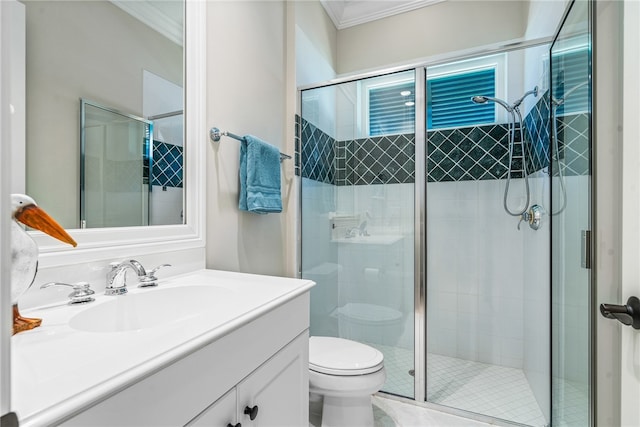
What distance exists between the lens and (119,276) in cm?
92

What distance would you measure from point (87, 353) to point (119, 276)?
429mm

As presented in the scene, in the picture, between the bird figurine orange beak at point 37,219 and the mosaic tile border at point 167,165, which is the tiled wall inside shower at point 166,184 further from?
the bird figurine orange beak at point 37,219

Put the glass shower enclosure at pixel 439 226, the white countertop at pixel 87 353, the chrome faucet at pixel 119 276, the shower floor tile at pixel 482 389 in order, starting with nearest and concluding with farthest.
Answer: the white countertop at pixel 87 353 → the chrome faucet at pixel 119 276 → the shower floor tile at pixel 482 389 → the glass shower enclosure at pixel 439 226

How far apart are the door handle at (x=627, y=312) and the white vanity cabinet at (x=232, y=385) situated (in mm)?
743

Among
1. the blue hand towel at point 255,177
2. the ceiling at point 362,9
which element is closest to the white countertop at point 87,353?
the blue hand towel at point 255,177

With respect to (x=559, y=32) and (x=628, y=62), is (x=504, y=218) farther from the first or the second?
(x=628, y=62)

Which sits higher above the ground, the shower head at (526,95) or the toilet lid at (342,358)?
the shower head at (526,95)

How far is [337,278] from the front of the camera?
219cm

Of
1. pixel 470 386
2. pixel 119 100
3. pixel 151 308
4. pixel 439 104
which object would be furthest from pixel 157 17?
pixel 470 386

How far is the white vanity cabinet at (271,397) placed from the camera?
26.8 inches

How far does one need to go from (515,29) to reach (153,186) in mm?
2375

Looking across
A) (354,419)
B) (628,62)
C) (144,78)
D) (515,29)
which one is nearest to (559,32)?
(628,62)

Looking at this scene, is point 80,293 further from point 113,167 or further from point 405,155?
point 405,155

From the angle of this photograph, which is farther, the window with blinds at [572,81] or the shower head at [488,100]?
the shower head at [488,100]
